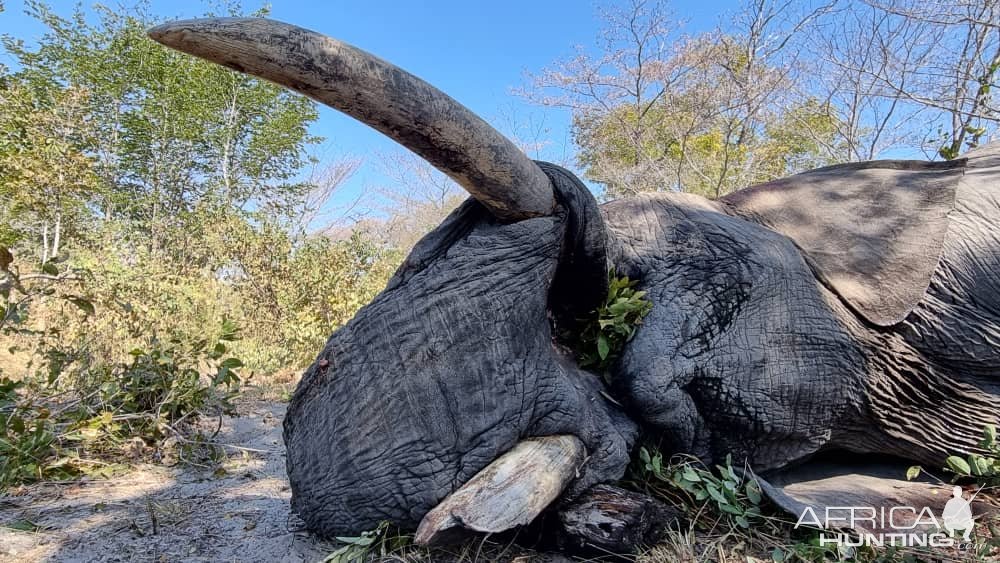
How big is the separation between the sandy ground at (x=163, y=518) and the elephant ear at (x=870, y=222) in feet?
7.08

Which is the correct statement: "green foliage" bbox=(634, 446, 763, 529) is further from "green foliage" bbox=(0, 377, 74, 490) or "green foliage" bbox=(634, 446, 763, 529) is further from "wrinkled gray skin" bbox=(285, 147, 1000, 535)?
"green foliage" bbox=(0, 377, 74, 490)

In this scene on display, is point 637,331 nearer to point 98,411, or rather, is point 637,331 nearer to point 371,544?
point 371,544

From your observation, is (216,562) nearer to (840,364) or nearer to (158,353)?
(158,353)

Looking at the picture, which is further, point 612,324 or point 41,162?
point 41,162

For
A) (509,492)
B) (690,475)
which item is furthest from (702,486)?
(509,492)

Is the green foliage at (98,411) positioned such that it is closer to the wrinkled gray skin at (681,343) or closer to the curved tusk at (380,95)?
the wrinkled gray skin at (681,343)

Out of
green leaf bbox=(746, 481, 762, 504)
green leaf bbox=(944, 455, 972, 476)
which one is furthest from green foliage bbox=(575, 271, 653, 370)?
green leaf bbox=(944, 455, 972, 476)

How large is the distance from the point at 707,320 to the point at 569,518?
860mm

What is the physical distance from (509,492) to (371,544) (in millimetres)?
501

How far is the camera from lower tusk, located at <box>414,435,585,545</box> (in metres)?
1.40

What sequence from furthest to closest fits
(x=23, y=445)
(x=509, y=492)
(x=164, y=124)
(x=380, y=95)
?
1. (x=164, y=124)
2. (x=23, y=445)
3. (x=509, y=492)
4. (x=380, y=95)

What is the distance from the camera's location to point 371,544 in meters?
1.64

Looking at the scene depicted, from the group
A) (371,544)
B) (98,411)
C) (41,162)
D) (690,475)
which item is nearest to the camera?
(371,544)

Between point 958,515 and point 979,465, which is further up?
point 979,465
